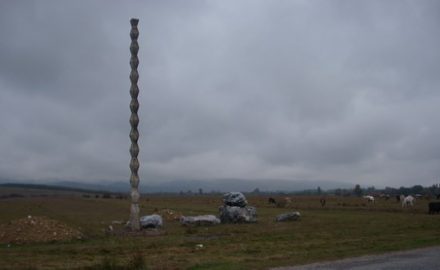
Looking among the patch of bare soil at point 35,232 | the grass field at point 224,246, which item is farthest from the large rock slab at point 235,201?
the patch of bare soil at point 35,232

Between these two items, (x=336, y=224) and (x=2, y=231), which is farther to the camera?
(x=336, y=224)

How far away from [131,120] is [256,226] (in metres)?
11.5

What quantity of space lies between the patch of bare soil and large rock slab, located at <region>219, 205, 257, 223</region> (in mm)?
14838

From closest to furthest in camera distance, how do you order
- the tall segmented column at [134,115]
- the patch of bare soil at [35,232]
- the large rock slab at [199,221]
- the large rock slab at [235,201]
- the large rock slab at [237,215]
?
1. the patch of bare soil at [35,232]
2. the large rock slab at [199,221]
3. the tall segmented column at [134,115]
4. the large rock slab at [237,215]
5. the large rock slab at [235,201]

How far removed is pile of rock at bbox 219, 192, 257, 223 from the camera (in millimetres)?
45594

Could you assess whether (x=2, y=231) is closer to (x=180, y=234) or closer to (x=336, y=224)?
(x=180, y=234)

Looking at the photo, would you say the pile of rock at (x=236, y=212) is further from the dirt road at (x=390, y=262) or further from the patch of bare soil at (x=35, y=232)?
the dirt road at (x=390, y=262)

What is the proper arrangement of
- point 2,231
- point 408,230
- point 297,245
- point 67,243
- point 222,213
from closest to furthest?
point 297,245
point 67,243
point 2,231
point 408,230
point 222,213

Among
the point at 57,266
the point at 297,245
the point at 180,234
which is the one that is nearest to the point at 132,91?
the point at 180,234

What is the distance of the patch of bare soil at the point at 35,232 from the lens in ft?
104

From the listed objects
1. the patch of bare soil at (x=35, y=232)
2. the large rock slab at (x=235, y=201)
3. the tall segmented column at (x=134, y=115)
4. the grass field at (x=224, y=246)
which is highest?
the tall segmented column at (x=134, y=115)

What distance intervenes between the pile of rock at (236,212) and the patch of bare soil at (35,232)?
48.9 ft

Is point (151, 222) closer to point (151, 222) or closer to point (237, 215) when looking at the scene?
point (151, 222)

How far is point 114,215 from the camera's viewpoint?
5281cm
